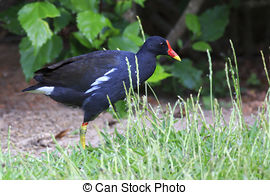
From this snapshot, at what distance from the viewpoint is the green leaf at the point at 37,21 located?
4.42 meters

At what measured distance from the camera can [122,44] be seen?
474cm

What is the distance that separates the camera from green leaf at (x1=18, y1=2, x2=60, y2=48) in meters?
4.42

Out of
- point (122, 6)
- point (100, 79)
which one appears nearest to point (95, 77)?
point (100, 79)

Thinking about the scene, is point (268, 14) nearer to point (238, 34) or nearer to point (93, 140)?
point (238, 34)

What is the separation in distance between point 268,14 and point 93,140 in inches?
199

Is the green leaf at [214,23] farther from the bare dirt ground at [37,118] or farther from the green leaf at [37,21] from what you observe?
the green leaf at [37,21]

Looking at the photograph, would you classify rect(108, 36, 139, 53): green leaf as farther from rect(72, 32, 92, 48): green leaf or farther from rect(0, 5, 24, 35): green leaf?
rect(0, 5, 24, 35): green leaf

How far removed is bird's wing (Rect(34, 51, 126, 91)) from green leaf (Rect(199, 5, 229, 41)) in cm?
210

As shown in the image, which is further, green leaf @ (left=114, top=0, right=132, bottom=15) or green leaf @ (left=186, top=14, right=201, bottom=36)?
green leaf @ (left=186, top=14, right=201, bottom=36)

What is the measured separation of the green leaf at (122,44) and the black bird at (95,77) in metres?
0.90

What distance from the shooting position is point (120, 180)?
277cm

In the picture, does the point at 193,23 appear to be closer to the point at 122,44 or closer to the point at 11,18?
the point at 122,44

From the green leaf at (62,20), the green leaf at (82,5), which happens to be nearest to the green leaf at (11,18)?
the green leaf at (62,20)

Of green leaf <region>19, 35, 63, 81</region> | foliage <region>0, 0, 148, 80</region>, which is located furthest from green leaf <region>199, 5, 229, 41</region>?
green leaf <region>19, 35, 63, 81</region>
